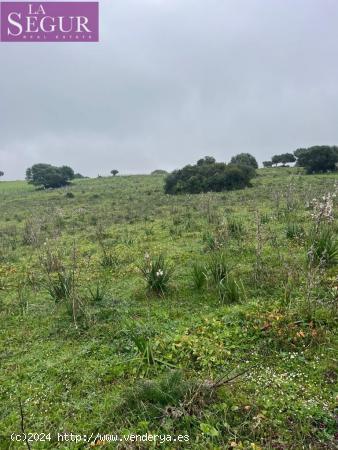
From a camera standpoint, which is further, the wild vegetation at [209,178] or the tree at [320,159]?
the tree at [320,159]

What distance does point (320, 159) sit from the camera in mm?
33312

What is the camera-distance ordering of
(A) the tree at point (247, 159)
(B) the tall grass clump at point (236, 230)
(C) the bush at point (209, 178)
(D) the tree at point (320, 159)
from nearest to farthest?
(B) the tall grass clump at point (236, 230)
(C) the bush at point (209, 178)
(D) the tree at point (320, 159)
(A) the tree at point (247, 159)

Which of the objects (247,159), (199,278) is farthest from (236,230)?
(247,159)

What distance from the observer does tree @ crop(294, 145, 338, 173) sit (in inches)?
1308

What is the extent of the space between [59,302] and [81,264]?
8.09ft

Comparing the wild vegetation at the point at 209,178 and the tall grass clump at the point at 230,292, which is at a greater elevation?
the wild vegetation at the point at 209,178

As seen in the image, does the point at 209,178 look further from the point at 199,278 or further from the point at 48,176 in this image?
the point at 48,176

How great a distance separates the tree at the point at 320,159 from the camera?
109 feet

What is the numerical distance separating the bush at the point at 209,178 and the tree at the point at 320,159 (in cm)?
711

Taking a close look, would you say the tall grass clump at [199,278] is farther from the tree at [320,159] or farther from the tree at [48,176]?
the tree at [48,176]

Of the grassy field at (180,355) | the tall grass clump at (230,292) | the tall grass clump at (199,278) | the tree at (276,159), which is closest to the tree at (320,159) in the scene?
the tree at (276,159)

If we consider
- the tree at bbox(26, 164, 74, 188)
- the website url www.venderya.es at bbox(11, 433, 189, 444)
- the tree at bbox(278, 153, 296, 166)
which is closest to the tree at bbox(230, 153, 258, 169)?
the tree at bbox(278, 153, 296, 166)

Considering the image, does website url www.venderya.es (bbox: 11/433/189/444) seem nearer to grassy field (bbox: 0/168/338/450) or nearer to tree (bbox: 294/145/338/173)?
grassy field (bbox: 0/168/338/450)

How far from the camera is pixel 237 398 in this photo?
136 inches
